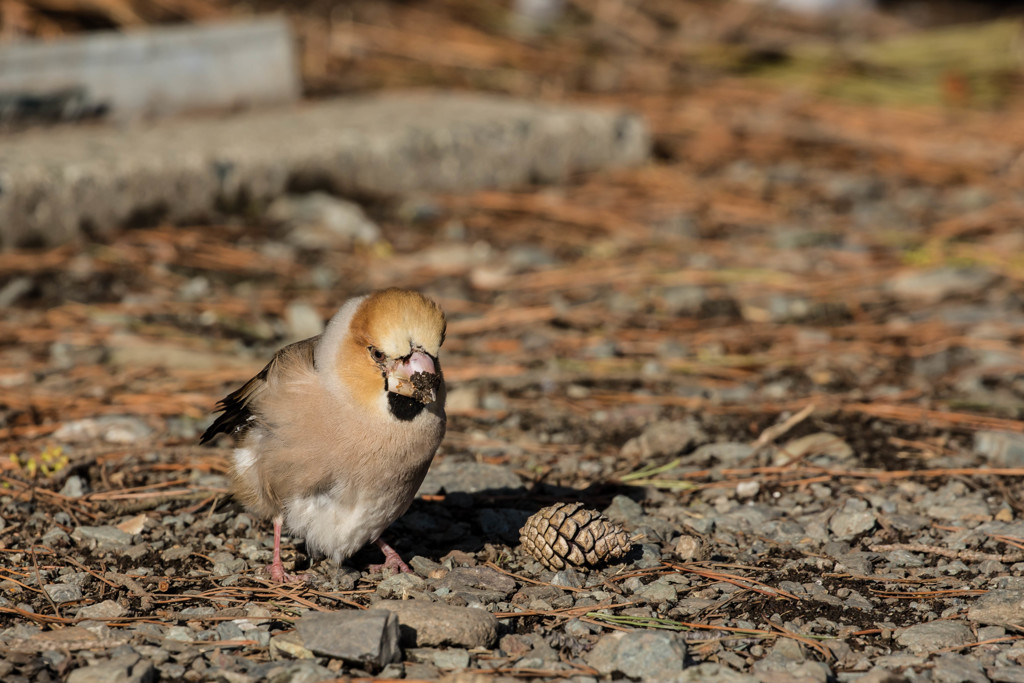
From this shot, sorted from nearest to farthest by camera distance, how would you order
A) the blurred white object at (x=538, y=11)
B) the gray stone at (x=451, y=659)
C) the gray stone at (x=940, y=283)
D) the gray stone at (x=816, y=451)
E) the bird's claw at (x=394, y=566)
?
the gray stone at (x=451, y=659) → the bird's claw at (x=394, y=566) → the gray stone at (x=816, y=451) → the gray stone at (x=940, y=283) → the blurred white object at (x=538, y=11)

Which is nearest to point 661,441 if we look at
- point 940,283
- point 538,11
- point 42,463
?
point 42,463

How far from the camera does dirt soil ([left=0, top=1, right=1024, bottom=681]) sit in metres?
3.13

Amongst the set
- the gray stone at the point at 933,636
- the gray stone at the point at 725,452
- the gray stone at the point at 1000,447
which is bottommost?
the gray stone at the point at 933,636

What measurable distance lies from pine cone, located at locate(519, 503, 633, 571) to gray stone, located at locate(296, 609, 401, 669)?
661 millimetres

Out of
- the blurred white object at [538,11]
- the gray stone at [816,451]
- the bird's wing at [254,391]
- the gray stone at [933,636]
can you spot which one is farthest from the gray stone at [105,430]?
the blurred white object at [538,11]

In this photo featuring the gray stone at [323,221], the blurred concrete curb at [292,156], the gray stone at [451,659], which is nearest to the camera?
the gray stone at [451,659]

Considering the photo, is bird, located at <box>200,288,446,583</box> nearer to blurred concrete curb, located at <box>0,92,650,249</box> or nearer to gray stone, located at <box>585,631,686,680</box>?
gray stone, located at <box>585,631,686,680</box>

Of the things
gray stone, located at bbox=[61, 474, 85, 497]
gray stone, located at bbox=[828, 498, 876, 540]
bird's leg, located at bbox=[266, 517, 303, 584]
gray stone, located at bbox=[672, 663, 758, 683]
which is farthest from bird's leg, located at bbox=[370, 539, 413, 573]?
gray stone, located at bbox=[828, 498, 876, 540]

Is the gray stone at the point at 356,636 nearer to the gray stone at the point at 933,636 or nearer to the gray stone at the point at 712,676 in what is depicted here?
the gray stone at the point at 712,676

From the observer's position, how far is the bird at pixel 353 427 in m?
3.23

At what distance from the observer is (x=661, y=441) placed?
444 cm

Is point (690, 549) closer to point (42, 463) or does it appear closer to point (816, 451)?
point (816, 451)

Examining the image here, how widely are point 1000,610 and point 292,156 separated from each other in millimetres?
4621

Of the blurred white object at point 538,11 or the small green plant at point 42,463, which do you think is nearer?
the small green plant at point 42,463
